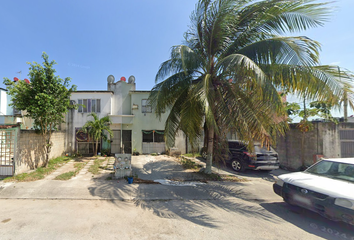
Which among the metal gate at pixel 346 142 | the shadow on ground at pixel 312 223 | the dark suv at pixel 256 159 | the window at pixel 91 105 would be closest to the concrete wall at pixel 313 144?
the metal gate at pixel 346 142

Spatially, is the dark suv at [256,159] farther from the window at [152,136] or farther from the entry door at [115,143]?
the entry door at [115,143]

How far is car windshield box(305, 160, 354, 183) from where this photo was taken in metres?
4.24

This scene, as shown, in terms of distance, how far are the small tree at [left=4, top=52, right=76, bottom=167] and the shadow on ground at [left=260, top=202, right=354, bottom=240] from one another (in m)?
9.55

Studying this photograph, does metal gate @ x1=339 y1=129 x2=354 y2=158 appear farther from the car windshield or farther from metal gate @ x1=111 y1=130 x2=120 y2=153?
metal gate @ x1=111 y1=130 x2=120 y2=153

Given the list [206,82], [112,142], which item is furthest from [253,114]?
[112,142]

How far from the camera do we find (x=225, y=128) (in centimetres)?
647

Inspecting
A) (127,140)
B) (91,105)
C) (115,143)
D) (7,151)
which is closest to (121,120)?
(127,140)

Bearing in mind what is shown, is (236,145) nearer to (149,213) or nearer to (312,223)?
(312,223)

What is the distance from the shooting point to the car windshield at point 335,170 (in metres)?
4.24

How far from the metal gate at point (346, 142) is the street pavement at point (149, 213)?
5.88m

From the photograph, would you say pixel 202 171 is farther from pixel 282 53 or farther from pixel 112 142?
pixel 112 142

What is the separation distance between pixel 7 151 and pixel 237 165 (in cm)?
1058

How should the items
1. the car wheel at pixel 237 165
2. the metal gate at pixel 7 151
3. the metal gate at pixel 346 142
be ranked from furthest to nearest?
the car wheel at pixel 237 165, the metal gate at pixel 346 142, the metal gate at pixel 7 151

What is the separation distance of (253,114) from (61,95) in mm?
8861
